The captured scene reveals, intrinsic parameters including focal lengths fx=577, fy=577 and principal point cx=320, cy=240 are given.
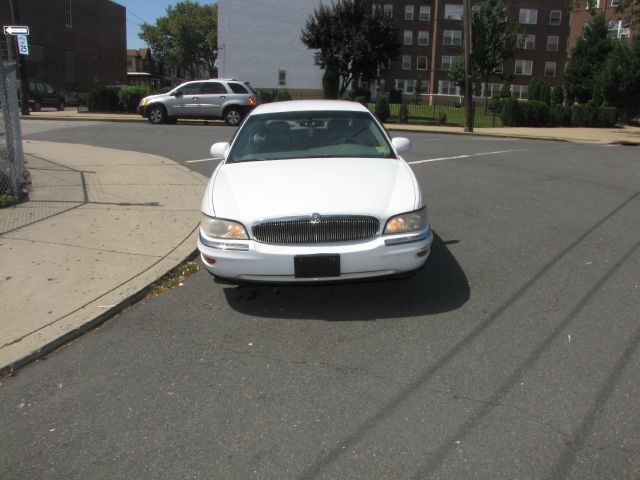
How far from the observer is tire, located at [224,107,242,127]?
915 inches

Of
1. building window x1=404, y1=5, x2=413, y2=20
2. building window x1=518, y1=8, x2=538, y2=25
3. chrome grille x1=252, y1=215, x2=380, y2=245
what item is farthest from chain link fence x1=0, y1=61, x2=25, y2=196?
building window x1=518, y1=8, x2=538, y2=25

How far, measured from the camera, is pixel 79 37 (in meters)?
51.8

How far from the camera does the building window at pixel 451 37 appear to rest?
198 feet

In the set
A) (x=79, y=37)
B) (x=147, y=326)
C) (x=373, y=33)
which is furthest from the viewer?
(x=79, y=37)

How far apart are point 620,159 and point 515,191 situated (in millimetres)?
6788


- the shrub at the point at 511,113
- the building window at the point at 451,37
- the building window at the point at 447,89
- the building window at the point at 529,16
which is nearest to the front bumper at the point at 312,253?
the shrub at the point at 511,113

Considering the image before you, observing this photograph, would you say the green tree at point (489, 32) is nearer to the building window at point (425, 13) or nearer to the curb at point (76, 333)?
the building window at point (425, 13)

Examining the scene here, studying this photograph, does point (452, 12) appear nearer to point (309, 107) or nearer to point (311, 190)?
point (309, 107)

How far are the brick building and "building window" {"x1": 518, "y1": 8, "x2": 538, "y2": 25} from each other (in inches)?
1632

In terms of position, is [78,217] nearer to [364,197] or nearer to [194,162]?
[364,197]

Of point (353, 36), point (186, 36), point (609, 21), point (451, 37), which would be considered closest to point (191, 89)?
point (353, 36)

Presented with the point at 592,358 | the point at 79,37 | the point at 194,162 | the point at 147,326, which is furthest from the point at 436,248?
the point at 79,37

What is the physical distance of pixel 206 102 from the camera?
23.1 m

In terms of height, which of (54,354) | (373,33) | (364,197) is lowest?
(54,354)
